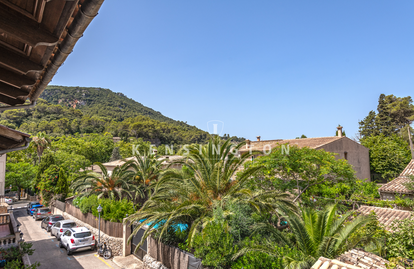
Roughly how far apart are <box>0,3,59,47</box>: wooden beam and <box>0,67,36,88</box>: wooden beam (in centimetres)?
151

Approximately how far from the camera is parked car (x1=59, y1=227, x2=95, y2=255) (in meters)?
14.7

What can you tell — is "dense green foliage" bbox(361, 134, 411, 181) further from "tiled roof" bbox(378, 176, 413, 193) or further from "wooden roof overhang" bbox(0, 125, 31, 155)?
"wooden roof overhang" bbox(0, 125, 31, 155)

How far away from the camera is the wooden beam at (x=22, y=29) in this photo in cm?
205

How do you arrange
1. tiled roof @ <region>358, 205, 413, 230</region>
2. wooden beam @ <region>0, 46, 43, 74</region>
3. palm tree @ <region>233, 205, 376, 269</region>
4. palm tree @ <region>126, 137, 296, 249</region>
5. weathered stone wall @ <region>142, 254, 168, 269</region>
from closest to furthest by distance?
wooden beam @ <region>0, 46, 43, 74</region>
palm tree @ <region>233, 205, 376, 269</region>
palm tree @ <region>126, 137, 296, 249</region>
weathered stone wall @ <region>142, 254, 168, 269</region>
tiled roof @ <region>358, 205, 413, 230</region>

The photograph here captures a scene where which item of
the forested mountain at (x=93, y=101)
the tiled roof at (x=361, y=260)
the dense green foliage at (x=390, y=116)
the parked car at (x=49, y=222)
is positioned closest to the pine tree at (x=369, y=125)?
the dense green foliage at (x=390, y=116)

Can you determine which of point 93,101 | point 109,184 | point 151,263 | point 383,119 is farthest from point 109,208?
point 93,101

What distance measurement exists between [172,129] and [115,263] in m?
92.2

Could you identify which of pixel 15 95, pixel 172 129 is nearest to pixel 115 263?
pixel 15 95

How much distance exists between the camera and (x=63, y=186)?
28062 mm

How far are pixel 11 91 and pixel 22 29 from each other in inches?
98.5

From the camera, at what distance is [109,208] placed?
55.7 ft

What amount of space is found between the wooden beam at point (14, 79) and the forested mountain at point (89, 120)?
3455cm

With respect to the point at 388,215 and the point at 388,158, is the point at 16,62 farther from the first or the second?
the point at 388,158

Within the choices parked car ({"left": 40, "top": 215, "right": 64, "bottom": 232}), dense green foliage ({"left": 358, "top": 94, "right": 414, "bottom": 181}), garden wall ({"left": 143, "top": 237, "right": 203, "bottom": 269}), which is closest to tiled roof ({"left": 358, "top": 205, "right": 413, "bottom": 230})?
garden wall ({"left": 143, "top": 237, "right": 203, "bottom": 269})
